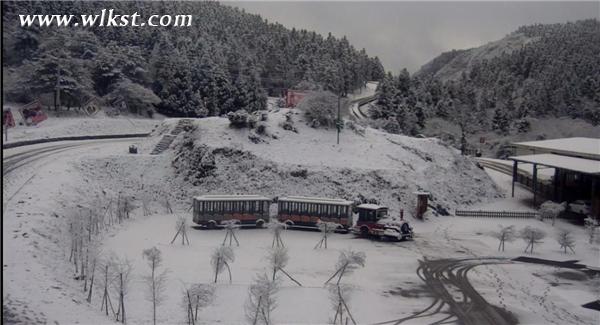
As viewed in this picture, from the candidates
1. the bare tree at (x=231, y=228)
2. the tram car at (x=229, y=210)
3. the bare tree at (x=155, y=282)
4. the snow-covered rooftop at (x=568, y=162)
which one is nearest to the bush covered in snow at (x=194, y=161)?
the tram car at (x=229, y=210)

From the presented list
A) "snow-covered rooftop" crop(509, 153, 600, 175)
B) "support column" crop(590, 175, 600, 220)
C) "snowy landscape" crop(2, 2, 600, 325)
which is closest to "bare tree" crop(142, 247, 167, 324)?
"snowy landscape" crop(2, 2, 600, 325)

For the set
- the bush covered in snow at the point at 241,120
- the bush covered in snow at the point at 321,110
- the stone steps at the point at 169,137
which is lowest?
the stone steps at the point at 169,137

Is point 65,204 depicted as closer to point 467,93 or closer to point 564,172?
point 564,172

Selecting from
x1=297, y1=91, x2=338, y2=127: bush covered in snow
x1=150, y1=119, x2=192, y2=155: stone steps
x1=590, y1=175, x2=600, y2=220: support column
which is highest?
x1=297, y1=91, x2=338, y2=127: bush covered in snow

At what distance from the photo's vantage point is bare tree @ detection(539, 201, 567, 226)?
3947 cm

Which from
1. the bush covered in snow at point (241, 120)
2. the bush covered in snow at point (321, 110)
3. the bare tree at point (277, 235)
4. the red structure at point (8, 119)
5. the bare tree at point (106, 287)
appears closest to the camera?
the bare tree at point (106, 287)

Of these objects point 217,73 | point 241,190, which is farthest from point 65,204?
point 217,73

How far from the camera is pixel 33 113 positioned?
181ft

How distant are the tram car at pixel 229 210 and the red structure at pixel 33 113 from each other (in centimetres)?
2870

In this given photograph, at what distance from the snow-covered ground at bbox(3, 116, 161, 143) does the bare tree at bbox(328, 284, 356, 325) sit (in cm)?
3553

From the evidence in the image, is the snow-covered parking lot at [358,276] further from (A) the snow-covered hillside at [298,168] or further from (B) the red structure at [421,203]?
(A) the snow-covered hillside at [298,168]

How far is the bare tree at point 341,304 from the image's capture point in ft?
65.7

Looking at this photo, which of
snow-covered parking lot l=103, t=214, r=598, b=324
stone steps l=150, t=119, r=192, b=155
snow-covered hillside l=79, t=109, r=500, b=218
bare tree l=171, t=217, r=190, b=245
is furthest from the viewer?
stone steps l=150, t=119, r=192, b=155

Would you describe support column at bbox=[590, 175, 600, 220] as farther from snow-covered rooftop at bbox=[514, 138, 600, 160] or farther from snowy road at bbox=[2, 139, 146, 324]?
snowy road at bbox=[2, 139, 146, 324]
